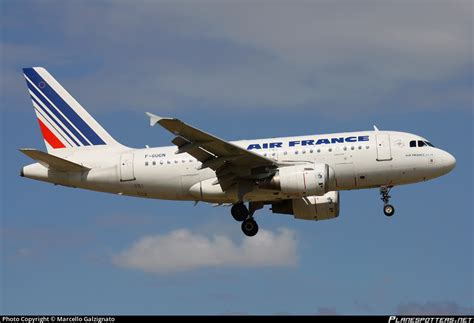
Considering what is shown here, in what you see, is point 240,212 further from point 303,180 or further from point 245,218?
point 303,180

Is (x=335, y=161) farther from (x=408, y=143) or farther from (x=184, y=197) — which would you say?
(x=184, y=197)

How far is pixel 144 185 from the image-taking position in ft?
180

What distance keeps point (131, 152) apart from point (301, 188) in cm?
959

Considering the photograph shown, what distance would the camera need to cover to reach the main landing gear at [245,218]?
54.9 meters

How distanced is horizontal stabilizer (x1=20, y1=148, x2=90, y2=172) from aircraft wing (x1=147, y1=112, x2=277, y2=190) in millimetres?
6769

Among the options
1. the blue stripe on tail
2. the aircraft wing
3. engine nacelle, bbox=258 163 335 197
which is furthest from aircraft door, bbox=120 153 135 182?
engine nacelle, bbox=258 163 335 197

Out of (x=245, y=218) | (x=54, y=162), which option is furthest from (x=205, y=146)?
(x=54, y=162)

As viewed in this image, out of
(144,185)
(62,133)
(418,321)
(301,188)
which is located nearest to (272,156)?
(301,188)

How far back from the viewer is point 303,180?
5209 cm

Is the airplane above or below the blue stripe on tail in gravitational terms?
below

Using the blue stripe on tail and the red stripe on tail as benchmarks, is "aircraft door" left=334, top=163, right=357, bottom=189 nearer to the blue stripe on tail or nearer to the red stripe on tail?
the blue stripe on tail

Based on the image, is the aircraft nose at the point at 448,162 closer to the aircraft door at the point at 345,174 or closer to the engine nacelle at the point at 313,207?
the aircraft door at the point at 345,174

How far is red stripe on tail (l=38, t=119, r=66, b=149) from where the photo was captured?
58062 mm

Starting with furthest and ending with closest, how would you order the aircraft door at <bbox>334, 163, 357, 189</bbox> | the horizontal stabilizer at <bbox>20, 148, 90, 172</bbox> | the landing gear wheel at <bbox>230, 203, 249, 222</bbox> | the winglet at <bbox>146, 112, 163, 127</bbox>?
the landing gear wheel at <bbox>230, 203, 249, 222</bbox> < the horizontal stabilizer at <bbox>20, 148, 90, 172</bbox> < the aircraft door at <bbox>334, 163, 357, 189</bbox> < the winglet at <bbox>146, 112, 163, 127</bbox>
